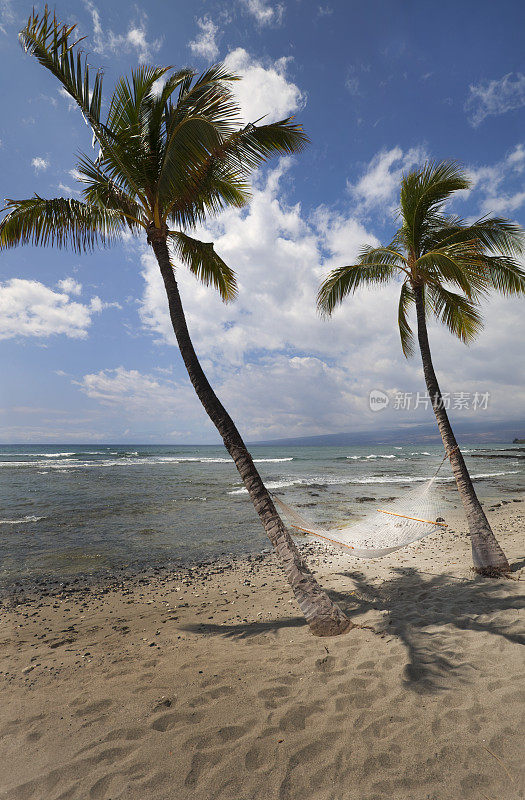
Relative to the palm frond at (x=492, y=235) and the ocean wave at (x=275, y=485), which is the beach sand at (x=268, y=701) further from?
the ocean wave at (x=275, y=485)

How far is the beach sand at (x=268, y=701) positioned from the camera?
2100mm

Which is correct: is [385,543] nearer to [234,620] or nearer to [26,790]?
[234,620]

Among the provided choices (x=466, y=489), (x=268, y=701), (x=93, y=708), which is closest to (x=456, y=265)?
(x=466, y=489)

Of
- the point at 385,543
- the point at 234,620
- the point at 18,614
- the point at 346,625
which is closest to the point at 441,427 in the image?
the point at 385,543

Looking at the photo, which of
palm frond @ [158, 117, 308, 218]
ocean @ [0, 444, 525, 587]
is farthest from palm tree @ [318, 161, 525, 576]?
ocean @ [0, 444, 525, 587]

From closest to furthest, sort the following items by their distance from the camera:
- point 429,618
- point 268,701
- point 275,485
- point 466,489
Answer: point 268,701 < point 429,618 < point 466,489 < point 275,485

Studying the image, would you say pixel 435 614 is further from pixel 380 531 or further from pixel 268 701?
pixel 380 531

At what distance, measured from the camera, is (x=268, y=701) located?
2.74 meters

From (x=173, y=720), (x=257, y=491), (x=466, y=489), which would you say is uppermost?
(x=257, y=491)

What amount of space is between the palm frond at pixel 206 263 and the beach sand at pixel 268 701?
190 inches

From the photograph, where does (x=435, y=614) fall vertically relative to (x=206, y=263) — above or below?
below

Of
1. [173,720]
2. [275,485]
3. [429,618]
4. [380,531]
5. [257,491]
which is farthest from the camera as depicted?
[275,485]

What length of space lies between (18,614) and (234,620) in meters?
2.89

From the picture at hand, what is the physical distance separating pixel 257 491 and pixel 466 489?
3757 millimetres
